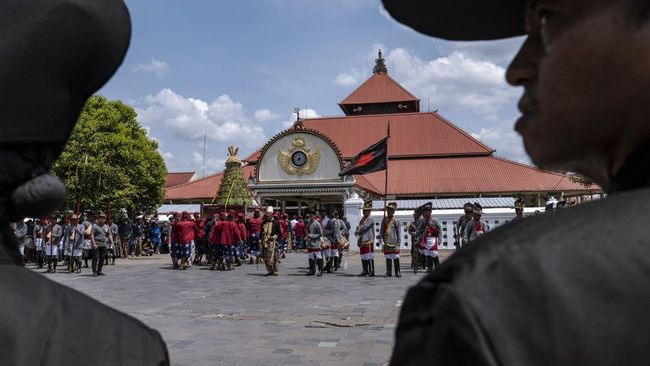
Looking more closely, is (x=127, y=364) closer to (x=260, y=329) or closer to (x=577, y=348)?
(x=577, y=348)

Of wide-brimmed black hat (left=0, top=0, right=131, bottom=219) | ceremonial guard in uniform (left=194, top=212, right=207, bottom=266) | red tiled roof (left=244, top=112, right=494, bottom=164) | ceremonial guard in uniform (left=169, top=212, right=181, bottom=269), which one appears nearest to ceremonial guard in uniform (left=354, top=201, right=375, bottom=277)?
ceremonial guard in uniform (left=169, top=212, right=181, bottom=269)

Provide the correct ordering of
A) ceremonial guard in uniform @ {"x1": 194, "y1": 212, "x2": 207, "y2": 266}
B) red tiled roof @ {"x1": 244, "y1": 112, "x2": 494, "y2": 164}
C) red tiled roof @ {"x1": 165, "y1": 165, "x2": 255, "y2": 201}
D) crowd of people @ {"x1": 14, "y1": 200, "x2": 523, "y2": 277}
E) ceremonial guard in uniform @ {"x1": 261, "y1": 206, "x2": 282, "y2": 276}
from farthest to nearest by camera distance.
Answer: red tiled roof @ {"x1": 244, "y1": 112, "x2": 494, "y2": 164} → red tiled roof @ {"x1": 165, "y1": 165, "x2": 255, "y2": 201} → ceremonial guard in uniform @ {"x1": 194, "y1": 212, "x2": 207, "y2": 266} → ceremonial guard in uniform @ {"x1": 261, "y1": 206, "x2": 282, "y2": 276} → crowd of people @ {"x1": 14, "y1": 200, "x2": 523, "y2": 277}

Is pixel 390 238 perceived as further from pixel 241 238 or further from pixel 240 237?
pixel 241 238

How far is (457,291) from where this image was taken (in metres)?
0.48

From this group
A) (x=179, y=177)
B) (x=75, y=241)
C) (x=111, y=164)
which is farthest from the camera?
(x=179, y=177)

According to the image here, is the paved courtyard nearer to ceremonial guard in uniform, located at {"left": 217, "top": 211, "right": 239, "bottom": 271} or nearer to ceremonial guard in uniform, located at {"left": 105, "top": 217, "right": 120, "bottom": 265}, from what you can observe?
ceremonial guard in uniform, located at {"left": 217, "top": 211, "right": 239, "bottom": 271}

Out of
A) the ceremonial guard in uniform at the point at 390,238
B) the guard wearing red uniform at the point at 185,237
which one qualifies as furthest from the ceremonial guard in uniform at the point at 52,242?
the ceremonial guard in uniform at the point at 390,238

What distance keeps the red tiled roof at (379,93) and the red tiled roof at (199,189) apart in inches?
464

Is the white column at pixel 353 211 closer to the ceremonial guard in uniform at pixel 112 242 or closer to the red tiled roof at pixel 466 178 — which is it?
the red tiled roof at pixel 466 178

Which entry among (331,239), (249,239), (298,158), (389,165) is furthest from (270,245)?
(389,165)

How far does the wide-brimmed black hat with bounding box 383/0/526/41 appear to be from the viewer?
90 cm

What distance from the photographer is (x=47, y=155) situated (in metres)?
1.33

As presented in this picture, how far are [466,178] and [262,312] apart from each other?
25652mm

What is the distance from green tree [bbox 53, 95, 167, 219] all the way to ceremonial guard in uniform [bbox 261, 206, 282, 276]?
1249 centimetres
